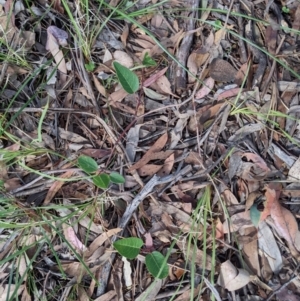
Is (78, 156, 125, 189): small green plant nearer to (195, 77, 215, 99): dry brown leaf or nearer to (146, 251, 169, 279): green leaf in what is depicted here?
(146, 251, 169, 279): green leaf

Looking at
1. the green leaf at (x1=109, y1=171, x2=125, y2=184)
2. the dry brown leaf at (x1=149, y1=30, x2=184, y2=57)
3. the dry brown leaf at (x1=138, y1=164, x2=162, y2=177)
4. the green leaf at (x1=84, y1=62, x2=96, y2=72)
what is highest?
the dry brown leaf at (x1=149, y1=30, x2=184, y2=57)

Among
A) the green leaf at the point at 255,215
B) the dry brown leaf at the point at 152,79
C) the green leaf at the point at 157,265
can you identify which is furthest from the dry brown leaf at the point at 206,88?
the green leaf at the point at 157,265

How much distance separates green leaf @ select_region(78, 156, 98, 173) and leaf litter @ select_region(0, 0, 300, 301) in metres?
0.01

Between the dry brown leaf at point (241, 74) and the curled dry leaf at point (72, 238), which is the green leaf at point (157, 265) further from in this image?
the dry brown leaf at point (241, 74)

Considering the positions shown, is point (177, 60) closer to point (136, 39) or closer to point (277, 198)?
point (136, 39)

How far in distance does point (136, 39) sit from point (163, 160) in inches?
15.4

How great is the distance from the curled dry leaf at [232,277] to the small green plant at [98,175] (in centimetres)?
37

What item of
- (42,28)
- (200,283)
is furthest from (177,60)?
(200,283)

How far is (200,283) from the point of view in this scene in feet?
4.00

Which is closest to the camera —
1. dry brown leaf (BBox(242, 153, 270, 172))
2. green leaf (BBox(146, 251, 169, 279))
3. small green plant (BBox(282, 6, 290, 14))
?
green leaf (BBox(146, 251, 169, 279))

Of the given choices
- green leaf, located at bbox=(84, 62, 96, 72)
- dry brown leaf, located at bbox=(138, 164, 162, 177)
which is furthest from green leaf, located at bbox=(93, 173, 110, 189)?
green leaf, located at bbox=(84, 62, 96, 72)

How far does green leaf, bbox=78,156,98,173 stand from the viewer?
119cm

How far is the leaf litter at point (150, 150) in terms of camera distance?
1.22 m

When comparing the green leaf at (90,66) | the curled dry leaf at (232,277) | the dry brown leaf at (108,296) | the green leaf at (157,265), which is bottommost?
the dry brown leaf at (108,296)
